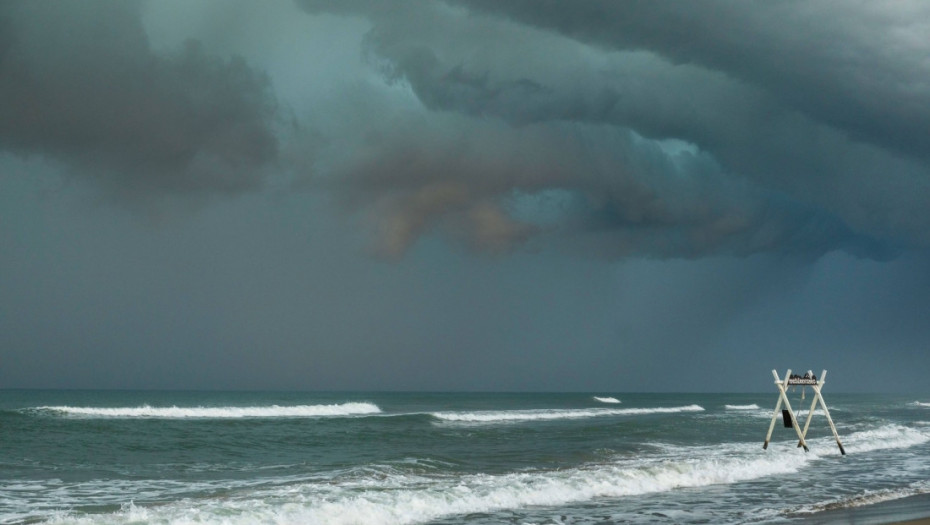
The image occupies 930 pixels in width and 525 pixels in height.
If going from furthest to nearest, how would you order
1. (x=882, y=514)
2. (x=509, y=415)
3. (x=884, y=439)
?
1. (x=509, y=415)
2. (x=884, y=439)
3. (x=882, y=514)

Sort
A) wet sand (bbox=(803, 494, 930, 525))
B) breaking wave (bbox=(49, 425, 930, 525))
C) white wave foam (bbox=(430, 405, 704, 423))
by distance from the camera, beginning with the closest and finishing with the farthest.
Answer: wet sand (bbox=(803, 494, 930, 525)), breaking wave (bbox=(49, 425, 930, 525)), white wave foam (bbox=(430, 405, 704, 423))

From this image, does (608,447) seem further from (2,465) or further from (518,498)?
(2,465)

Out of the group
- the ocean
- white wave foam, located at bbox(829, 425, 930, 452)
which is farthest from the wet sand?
white wave foam, located at bbox(829, 425, 930, 452)

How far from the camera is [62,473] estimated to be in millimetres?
19891

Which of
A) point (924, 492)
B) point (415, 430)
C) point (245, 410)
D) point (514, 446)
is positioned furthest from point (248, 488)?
Result: point (245, 410)

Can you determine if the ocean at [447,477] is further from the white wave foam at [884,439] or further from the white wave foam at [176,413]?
the white wave foam at [176,413]

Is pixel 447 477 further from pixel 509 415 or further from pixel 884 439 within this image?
pixel 509 415

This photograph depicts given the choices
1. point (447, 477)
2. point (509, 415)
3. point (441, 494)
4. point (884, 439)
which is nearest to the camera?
point (441, 494)

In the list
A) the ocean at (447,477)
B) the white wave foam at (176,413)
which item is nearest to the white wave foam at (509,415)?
the white wave foam at (176,413)

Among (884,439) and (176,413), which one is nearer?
(884,439)

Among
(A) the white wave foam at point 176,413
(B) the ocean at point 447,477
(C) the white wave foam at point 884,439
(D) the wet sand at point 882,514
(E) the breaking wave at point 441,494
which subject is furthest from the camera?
(A) the white wave foam at point 176,413

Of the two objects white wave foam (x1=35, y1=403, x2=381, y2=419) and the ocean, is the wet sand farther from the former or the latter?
white wave foam (x1=35, y1=403, x2=381, y2=419)

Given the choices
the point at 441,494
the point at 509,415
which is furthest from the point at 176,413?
the point at 441,494

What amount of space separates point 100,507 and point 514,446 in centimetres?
1607
